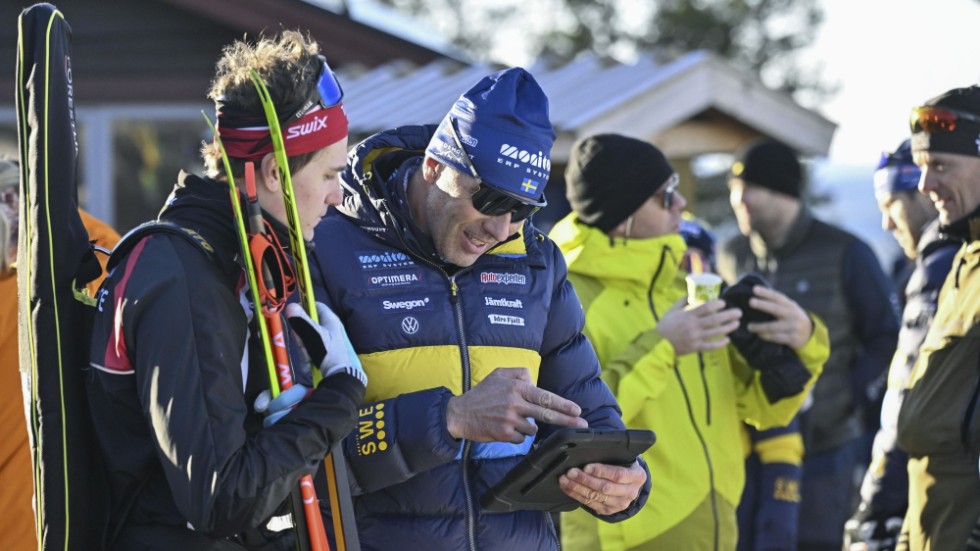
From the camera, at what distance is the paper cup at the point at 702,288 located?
429 cm

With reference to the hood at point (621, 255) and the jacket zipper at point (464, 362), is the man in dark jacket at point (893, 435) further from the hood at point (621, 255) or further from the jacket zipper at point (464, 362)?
the jacket zipper at point (464, 362)

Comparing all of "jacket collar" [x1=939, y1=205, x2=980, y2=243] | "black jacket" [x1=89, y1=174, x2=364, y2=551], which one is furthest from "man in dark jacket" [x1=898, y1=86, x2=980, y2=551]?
"black jacket" [x1=89, y1=174, x2=364, y2=551]

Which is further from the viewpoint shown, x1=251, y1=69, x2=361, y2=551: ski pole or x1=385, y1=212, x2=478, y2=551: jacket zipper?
x1=385, y1=212, x2=478, y2=551: jacket zipper

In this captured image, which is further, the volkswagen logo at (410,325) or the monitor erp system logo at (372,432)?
the volkswagen logo at (410,325)

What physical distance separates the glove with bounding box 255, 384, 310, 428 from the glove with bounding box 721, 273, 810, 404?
2.26m

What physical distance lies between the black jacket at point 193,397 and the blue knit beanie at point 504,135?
749 millimetres

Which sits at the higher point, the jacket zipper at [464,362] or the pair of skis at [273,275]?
the pair of skis at [273,275]

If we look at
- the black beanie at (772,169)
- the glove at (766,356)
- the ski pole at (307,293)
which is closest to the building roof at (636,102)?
the black beanie at (772,169)

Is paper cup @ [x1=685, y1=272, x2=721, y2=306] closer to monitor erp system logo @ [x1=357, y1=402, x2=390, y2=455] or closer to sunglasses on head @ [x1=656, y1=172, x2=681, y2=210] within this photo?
sunglasses on head @ [x1=656, y1=172, x2=681, y2=210]

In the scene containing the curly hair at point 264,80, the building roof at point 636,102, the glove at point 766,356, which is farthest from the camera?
the building roof at point 636,102

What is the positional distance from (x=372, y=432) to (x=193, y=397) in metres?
0.70

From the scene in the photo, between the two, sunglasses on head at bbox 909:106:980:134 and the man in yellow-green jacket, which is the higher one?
sunglasses on head at bbox 909:106:980:134

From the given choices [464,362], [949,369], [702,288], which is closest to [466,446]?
[464,362]

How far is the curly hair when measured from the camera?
265 cm
